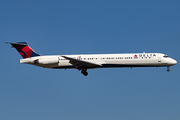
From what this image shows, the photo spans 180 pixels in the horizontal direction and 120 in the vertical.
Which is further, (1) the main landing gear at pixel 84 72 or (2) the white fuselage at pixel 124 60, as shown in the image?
(1) the main landing gear at pixel 84 72

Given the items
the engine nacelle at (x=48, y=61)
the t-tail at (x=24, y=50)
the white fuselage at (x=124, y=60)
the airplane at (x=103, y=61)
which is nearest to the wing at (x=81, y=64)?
the airplane at (x=103, y=61)

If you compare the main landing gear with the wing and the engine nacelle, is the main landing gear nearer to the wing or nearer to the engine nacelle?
the wing

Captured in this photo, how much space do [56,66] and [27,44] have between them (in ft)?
24.0

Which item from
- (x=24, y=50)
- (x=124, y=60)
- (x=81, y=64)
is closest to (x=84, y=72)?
(x=81, y=64)

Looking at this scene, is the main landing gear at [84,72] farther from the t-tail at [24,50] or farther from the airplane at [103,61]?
the t-tail at [24,50]

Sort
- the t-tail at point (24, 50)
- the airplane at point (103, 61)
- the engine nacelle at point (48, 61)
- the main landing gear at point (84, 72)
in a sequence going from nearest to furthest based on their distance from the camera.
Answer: the airplane at point (103, 61) → the engine nacelle at point (48, 61) → the main landing gear at point (84, 72) → the t-tail at point (24, 50)

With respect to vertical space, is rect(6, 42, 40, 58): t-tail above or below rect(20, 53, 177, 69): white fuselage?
above

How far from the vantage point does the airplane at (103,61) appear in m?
37.5

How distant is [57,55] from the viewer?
40.6 meters

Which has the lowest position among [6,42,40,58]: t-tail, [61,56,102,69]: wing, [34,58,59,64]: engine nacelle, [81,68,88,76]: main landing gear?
[81,68,88,76]: main landing gear

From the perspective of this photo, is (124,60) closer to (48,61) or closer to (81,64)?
(81,64)

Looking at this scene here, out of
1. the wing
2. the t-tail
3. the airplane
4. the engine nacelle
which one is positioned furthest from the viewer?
the t-tail

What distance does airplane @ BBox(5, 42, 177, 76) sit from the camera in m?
37.5

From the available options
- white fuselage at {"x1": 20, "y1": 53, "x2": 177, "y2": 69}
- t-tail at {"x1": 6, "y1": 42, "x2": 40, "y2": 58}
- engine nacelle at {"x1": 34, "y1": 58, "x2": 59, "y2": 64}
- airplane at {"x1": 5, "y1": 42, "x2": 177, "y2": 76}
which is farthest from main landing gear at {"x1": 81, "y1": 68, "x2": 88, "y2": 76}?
t-tail at {"x1": 6, "y1": 42, "x2": 40, "y2": 58}
